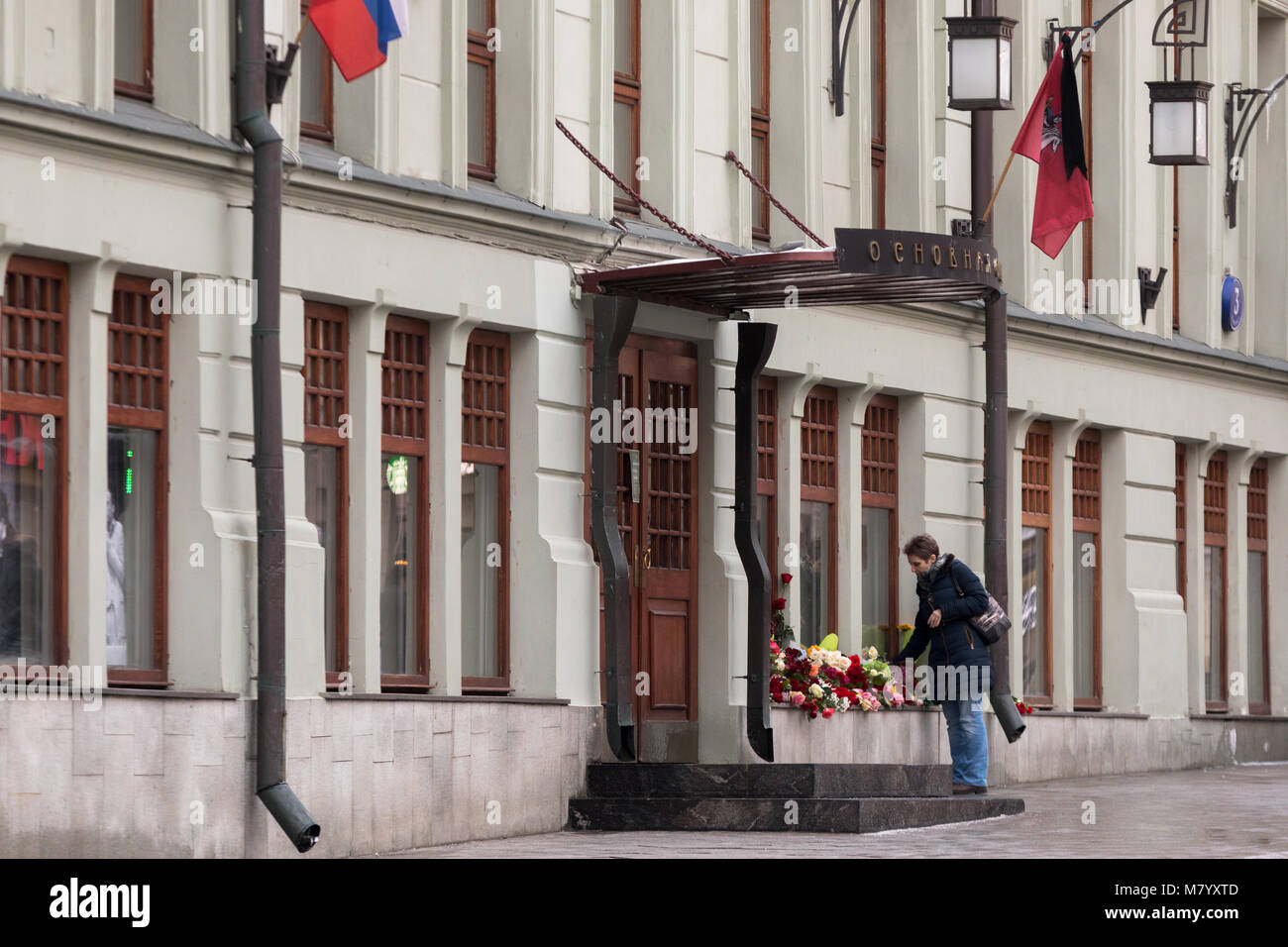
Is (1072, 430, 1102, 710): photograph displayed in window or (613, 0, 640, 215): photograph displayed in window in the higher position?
(613, 0, 640, 215): photograph displayed in window

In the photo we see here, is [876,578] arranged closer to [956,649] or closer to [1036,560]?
[1036,560]

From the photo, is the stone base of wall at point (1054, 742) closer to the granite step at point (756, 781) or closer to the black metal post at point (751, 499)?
the black metal post at point (751, 499)

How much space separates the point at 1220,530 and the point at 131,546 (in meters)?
15.5

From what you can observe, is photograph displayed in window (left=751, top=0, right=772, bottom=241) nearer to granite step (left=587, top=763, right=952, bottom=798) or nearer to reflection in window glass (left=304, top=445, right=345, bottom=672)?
granite step (left=587, top=763, right=952, bottom=798)

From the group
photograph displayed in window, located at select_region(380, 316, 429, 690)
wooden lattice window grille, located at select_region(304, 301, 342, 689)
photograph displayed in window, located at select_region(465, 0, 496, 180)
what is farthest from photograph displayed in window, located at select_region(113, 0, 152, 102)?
photograph displayed in window, located at select_region(465, 0, 496, 180)

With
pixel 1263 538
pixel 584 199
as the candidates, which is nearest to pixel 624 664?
pixel 584 199

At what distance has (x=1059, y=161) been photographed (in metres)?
23.0

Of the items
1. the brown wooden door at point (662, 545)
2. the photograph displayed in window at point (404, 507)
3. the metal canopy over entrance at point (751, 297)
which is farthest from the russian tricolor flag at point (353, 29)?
the brown wooden door at point (662, 545)

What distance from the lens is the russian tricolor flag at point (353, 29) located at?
54.0 ft

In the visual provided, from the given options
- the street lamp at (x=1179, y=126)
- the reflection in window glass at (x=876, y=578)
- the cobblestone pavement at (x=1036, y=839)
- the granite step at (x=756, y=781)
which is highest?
the street lamp at (x=1179, y=126)

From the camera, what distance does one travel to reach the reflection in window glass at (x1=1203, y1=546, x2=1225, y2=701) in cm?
2819

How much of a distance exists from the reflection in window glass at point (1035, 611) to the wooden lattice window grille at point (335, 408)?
9.32 meters

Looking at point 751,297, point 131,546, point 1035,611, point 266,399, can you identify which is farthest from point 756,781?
point 1035,611

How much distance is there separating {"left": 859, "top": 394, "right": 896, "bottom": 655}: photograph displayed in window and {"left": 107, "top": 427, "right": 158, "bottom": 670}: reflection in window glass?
28.2ft
